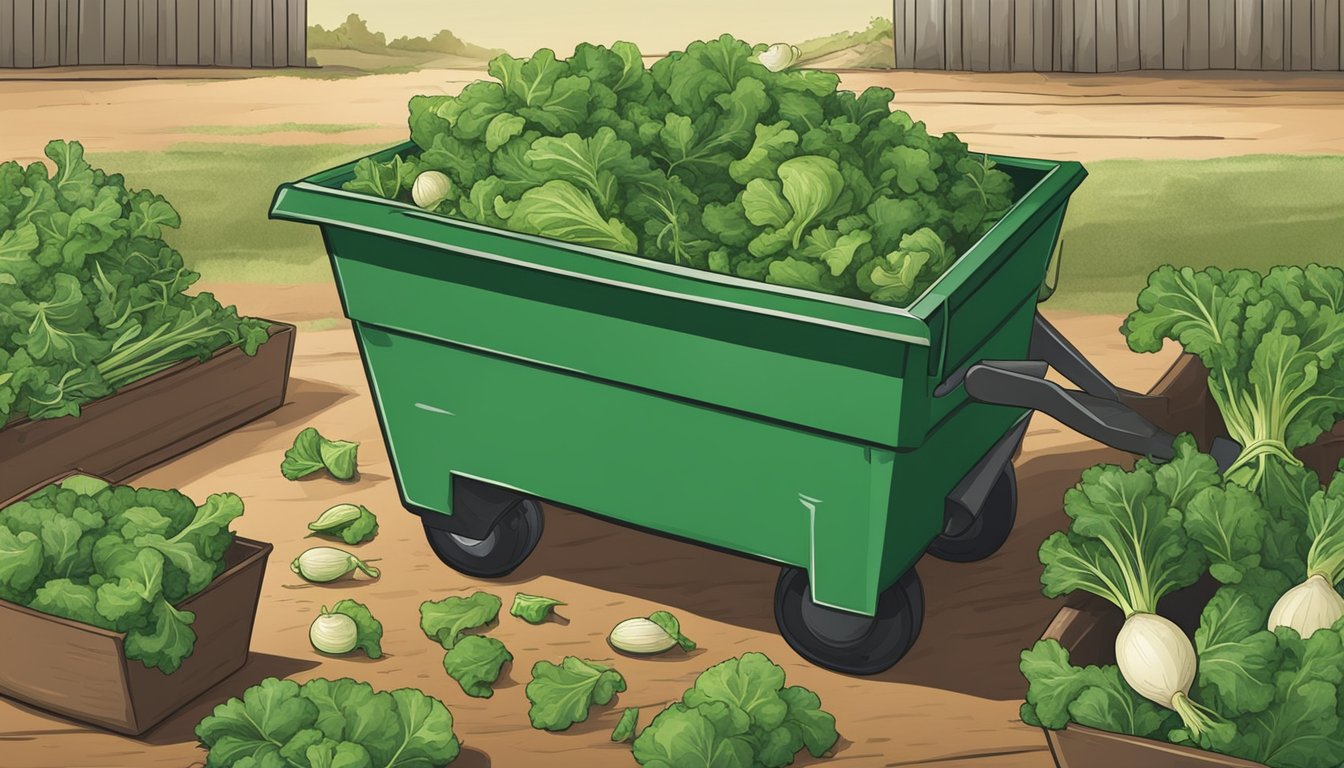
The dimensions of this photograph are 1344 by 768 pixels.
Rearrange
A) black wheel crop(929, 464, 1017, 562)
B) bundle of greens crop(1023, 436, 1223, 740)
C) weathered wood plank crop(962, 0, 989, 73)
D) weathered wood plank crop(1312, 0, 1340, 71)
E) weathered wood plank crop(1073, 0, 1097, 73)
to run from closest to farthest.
Answer: bundle of greens crop(1023, 436, 1223, 740)
black wheel crop(929, 464, 1017, 562)
weathered wood plank crop(1312, 0, 1340, 71)
weathered wood plank crop(1073, 0, 1097, 73)
weathered wood plank crop(962, 0, 989, 73)

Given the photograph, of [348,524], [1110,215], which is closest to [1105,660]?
[348,524]

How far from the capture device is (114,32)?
908 cm

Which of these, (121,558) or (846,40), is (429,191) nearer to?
(121,558)

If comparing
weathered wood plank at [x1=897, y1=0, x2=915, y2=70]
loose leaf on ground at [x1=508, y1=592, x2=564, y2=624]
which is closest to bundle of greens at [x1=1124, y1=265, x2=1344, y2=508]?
loose leaf on ground at [x1=508, y1=592, x2=564, y2=624]

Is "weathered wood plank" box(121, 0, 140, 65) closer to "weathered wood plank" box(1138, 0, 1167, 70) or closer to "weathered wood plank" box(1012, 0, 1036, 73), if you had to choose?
"weathered wood plank" box(1012, 0, 1036, 73)

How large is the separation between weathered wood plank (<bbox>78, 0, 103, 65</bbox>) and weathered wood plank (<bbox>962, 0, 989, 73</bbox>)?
5.16 meters

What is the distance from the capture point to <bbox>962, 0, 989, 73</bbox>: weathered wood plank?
349 inches

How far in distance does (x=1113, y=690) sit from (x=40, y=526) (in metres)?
1.95

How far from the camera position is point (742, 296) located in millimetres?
2686

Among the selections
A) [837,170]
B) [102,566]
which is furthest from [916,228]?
[102,566]

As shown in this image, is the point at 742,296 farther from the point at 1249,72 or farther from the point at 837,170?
the point at 1249,72

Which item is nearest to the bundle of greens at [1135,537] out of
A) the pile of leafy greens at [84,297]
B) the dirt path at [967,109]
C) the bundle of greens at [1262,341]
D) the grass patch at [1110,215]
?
the bundle of greens at [1262,341]

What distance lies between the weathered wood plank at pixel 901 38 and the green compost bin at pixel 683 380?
596cm

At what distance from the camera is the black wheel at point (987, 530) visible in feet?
11.5
